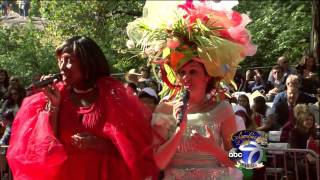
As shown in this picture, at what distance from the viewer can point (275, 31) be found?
1967 cm

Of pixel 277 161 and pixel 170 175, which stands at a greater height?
pixel 170 175

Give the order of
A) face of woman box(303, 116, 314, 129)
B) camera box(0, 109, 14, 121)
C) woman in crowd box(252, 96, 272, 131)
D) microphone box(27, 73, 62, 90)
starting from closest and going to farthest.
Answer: microphone box(27, 73, 62, 90), face of woman box(303, 116, 314, 129), woman in crowd box(252, 96, 272, 131), camera box(0, 109, 14, 121)

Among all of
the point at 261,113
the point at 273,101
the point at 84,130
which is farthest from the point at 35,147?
the point at 273,101

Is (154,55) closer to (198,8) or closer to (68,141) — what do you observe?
(198,8)

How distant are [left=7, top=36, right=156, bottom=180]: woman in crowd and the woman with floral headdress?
219mm

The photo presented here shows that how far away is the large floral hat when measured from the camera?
11.3 feet

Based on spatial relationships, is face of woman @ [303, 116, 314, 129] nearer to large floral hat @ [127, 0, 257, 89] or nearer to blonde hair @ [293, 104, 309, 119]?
blonde hair @ [293, 104, 309, 119]

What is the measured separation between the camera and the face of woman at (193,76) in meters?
3.41

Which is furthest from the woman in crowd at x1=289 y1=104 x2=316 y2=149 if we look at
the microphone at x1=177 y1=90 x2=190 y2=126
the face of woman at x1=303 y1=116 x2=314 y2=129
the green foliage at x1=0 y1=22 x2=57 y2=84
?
the green foliage at x1=0 y1=22 x2=57 y2=84

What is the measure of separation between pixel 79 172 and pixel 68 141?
6.8 inches

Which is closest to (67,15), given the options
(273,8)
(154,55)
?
(273,8)

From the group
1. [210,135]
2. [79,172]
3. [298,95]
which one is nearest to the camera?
[79,172]

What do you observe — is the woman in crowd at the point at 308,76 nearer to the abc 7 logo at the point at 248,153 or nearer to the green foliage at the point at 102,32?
the abc 7 logo at the point at 248,153

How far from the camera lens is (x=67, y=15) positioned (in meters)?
19.6
